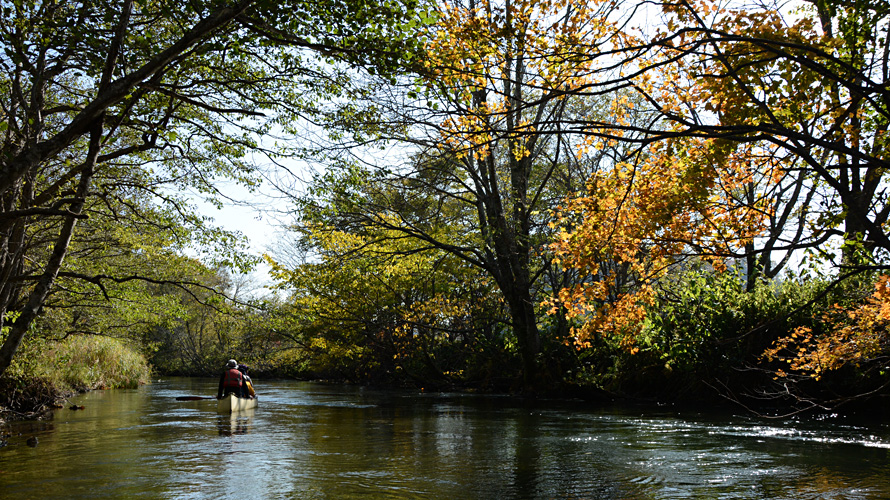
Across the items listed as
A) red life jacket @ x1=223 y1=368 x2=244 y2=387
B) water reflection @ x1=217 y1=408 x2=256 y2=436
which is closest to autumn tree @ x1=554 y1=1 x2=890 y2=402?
water reflection @ x1=217 y1=408 x2=256 y2=436

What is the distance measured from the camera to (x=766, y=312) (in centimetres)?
1458

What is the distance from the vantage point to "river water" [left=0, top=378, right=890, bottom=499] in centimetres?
704

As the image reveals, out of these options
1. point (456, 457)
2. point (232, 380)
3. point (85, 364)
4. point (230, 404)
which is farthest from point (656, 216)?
point (85, 364)

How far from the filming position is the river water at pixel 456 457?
7043 mm

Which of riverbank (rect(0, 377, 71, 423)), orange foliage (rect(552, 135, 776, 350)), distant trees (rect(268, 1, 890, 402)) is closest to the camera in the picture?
distant trees (rect(268, 1, 890, 402))

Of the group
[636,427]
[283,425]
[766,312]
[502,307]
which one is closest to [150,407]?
[283,425]

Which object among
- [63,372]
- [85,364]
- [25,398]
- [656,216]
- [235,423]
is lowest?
[235,423]

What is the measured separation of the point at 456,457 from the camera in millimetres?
9297

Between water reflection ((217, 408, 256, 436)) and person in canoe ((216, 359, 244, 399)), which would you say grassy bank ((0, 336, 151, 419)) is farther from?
water reflection ((217, 408, 256, 436))

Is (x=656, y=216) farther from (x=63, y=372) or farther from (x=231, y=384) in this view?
(x=63, y=372)

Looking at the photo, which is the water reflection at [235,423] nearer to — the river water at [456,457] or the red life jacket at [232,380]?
the river water at [456,457]

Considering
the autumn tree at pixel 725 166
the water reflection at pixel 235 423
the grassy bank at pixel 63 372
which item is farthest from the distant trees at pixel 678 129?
the grassy bank at pixel 63 372

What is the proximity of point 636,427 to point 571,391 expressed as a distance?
6.96 metres

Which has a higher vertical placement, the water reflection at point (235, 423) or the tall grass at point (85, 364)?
the tall grass at point (85, 364)
